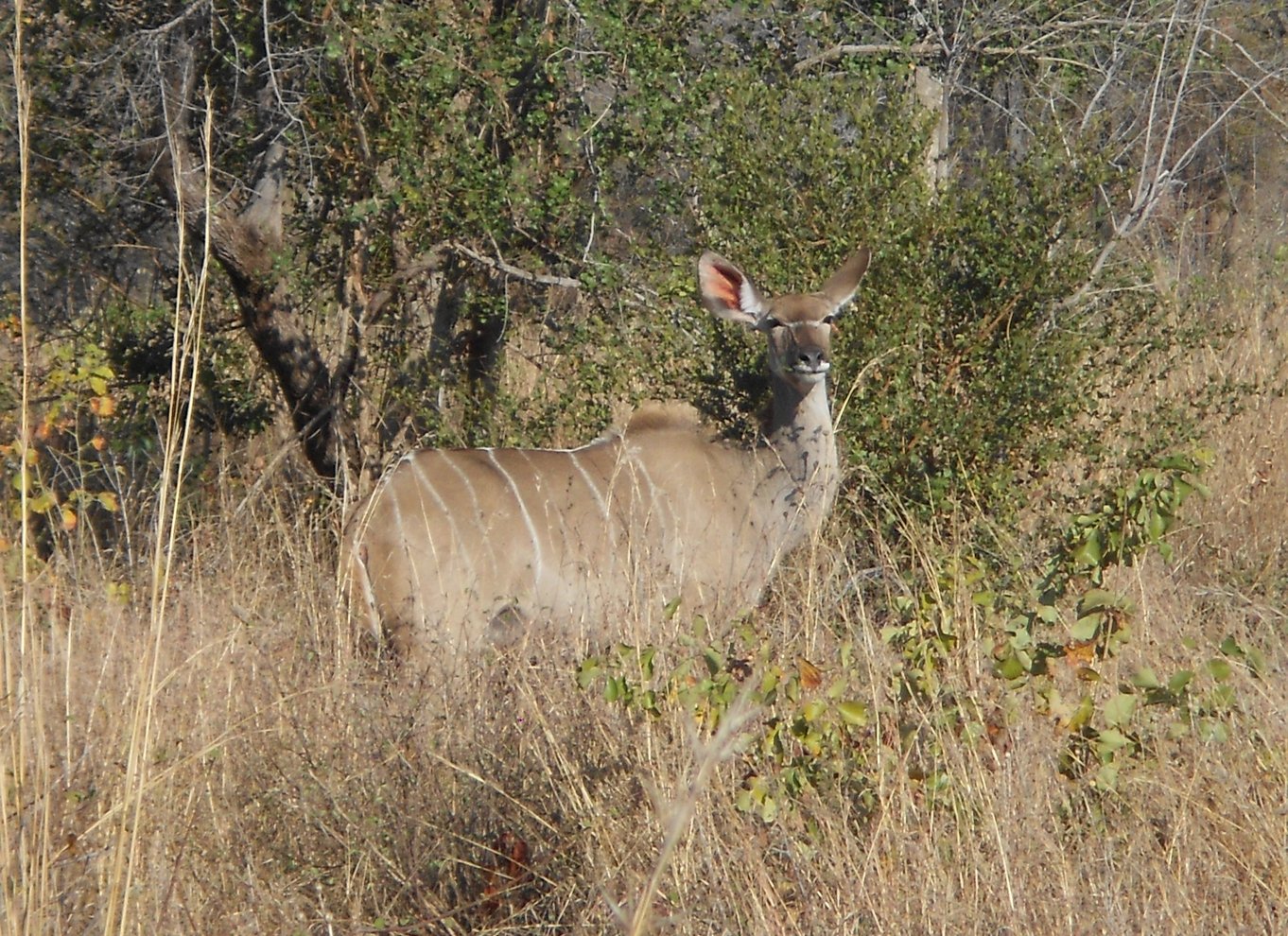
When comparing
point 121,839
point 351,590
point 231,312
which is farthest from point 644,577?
point 231,312

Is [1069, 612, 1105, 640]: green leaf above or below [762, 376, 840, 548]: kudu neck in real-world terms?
above

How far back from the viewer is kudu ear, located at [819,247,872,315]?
4328 mm

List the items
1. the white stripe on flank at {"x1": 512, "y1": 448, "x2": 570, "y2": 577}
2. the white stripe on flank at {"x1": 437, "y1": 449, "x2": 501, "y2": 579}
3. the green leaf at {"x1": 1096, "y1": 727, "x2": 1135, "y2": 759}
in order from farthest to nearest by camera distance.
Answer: the white stripe on flank at {"x1": 512, "y1": 448, "x2": 570, "y2": 577}
the white stripe on flank at {"x1": 437, "y1": 449, "x2": 501, "y2": 579}
the green leaf at {"x1": 1096, "y1": 727, "x2": 1135, "y2": 759}

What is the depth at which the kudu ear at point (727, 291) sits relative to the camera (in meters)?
4.42

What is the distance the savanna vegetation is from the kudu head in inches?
6.3

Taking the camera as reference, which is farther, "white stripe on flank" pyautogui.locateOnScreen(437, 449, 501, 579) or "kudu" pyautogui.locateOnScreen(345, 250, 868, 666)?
"white stripe on flank" pyautogui.locateOnScreen(437, 449, 501, 579)

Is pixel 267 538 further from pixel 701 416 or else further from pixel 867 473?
pixel 867 473

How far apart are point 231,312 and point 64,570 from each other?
144 cm

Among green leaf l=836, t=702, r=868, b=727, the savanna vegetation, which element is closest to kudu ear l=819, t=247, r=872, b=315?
the savanna vegetation

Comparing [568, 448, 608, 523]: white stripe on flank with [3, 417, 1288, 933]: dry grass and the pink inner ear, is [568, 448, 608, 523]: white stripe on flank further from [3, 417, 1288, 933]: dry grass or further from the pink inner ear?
[3, 417, 1288, 933]: dry grass

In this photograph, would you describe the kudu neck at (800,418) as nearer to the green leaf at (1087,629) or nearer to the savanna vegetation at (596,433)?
the savanna vegetation at (596,433)

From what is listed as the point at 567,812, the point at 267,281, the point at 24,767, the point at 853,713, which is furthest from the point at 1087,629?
the point at 267,281

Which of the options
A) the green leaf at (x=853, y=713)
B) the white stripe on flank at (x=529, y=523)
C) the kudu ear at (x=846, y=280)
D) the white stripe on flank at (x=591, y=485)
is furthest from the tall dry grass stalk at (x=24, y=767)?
the kudu ear at (x=846, y=280)

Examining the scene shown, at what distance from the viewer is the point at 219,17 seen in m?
4.62
